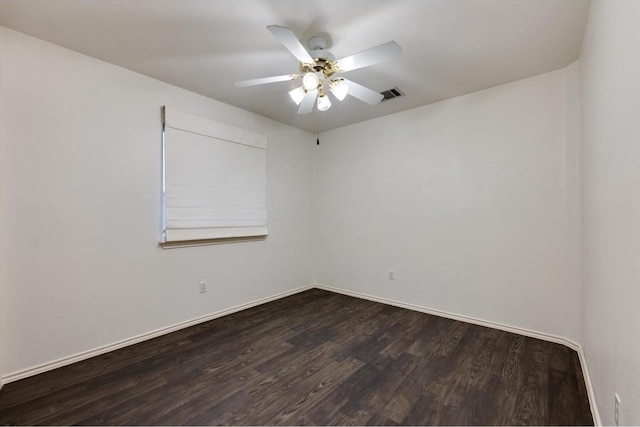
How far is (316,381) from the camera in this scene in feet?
6.39

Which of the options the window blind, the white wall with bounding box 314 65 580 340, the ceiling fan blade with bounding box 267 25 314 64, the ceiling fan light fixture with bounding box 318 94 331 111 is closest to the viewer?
the ceiling fan blade with bounding box 267 25 314 64

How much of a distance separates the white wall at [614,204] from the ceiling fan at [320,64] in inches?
39.0

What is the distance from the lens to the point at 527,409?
1.66 meters

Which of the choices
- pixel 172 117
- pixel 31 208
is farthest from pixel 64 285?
pixel 172 117

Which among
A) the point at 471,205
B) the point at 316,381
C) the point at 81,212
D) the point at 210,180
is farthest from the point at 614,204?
the point at 81,212

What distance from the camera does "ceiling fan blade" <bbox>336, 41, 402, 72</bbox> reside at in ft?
5.30

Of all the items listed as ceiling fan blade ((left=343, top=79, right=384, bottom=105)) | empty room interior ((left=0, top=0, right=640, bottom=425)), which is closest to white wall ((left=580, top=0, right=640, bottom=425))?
empty room interior ((left=0, top=0, right=640, bottom=425))

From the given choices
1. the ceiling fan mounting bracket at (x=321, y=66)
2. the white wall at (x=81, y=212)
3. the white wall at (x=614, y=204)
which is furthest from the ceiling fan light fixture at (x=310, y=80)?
the white wall at (x=81, y=212)

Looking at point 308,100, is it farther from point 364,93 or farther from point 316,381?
point 316,381

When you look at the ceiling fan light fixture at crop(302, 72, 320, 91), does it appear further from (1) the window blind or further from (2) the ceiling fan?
(1) the window blind

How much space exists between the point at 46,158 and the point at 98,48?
38.3 inches

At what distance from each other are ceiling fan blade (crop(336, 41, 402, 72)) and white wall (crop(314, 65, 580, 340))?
1.75m

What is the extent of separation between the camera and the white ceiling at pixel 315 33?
5.70 feet

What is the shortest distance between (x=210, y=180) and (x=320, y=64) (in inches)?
71.6
